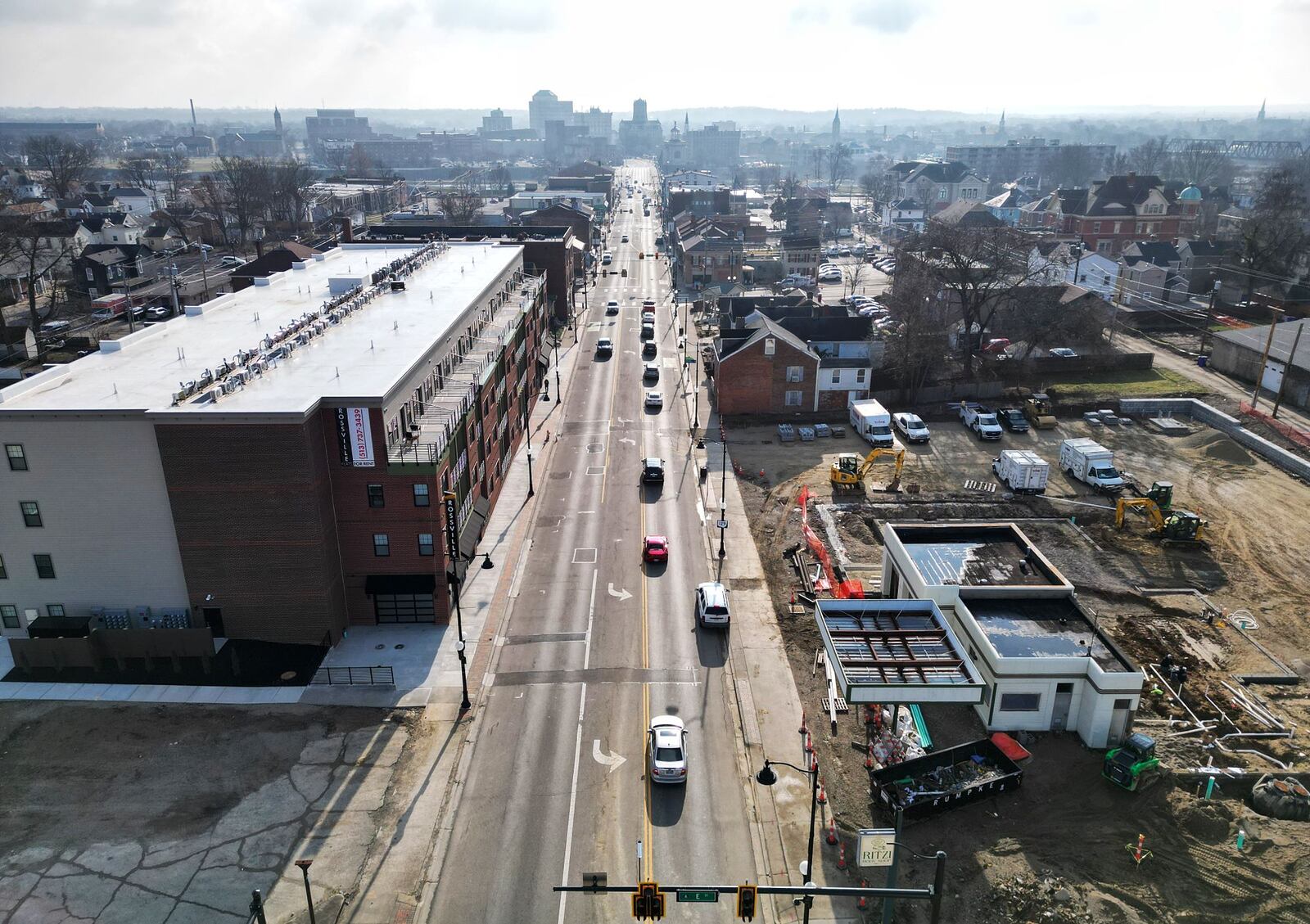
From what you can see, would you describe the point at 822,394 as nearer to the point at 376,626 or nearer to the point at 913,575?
the point at 913,575

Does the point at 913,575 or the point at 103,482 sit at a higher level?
the point at 103,482

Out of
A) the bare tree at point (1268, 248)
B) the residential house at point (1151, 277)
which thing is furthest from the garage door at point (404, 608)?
the bare tree at point (1268, 248)

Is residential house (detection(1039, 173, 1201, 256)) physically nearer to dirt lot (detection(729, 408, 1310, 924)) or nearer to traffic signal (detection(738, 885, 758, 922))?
dirt lot (detection(729, 408, 1310, 924))

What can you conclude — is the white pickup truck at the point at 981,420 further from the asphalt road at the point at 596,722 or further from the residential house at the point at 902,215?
the residential house at the point at 902,215

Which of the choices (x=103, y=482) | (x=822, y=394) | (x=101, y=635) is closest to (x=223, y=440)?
(x=103, y=482)

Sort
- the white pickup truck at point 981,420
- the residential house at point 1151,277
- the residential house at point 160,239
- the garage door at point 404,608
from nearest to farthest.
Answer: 1. the garage door at point 404,608
2. the white pickup truck at point 981,420
3. the residential house at point 1151,277
4. the residential house at point 160,239

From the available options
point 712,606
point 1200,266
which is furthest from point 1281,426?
point 1200,266

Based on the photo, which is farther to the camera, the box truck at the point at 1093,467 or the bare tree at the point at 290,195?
the bare tree at the point at 290,195
